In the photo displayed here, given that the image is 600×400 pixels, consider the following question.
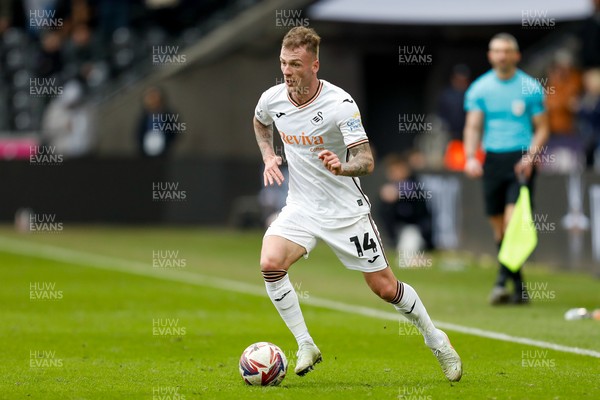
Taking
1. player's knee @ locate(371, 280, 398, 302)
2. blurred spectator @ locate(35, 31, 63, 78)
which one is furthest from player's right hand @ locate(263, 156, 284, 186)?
blurred spectator @ locate(35, 31, 63, 78)

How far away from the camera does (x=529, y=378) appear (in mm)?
8531

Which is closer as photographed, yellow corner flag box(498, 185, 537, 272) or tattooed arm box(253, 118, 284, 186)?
tattooed arm box(253, 118, 284, 186)

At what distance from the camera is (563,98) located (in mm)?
22422

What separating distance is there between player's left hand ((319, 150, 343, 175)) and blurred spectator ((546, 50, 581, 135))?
49.4 feet

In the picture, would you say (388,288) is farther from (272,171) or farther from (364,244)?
(272,171)

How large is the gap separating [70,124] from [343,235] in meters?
19.2

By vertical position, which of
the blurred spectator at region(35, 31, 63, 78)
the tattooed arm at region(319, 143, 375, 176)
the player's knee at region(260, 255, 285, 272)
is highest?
the tattooed arm at region(319, 143, 375, 176)

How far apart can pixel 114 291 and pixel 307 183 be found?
6.61 m

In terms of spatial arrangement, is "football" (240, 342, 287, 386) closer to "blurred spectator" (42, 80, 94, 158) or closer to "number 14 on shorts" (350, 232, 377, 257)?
"number 14 on shorts" (350, 232, 377, 257)

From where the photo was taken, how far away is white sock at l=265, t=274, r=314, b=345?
854cm

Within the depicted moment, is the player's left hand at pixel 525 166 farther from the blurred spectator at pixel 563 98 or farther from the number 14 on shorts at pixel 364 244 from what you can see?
the blurred spectator at pixel 563 98

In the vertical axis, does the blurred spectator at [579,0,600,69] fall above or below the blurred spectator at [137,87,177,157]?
above

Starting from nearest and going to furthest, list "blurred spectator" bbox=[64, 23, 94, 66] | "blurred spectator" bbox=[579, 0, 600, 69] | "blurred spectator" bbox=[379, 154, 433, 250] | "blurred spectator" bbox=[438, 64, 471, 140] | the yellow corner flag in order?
the yellow corner flag < "blurred spectator" bbox=[379, 154, 433, 250] < "blurred spectator" bbox=[579, 0, 600, 69] < "blurred spectator" bbox=[438, 64, 471, 140] < "blurred spectator" bbox=[64, 23, 94, 66]

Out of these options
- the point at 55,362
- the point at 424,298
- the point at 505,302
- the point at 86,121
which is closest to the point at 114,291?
the point at 424,298
